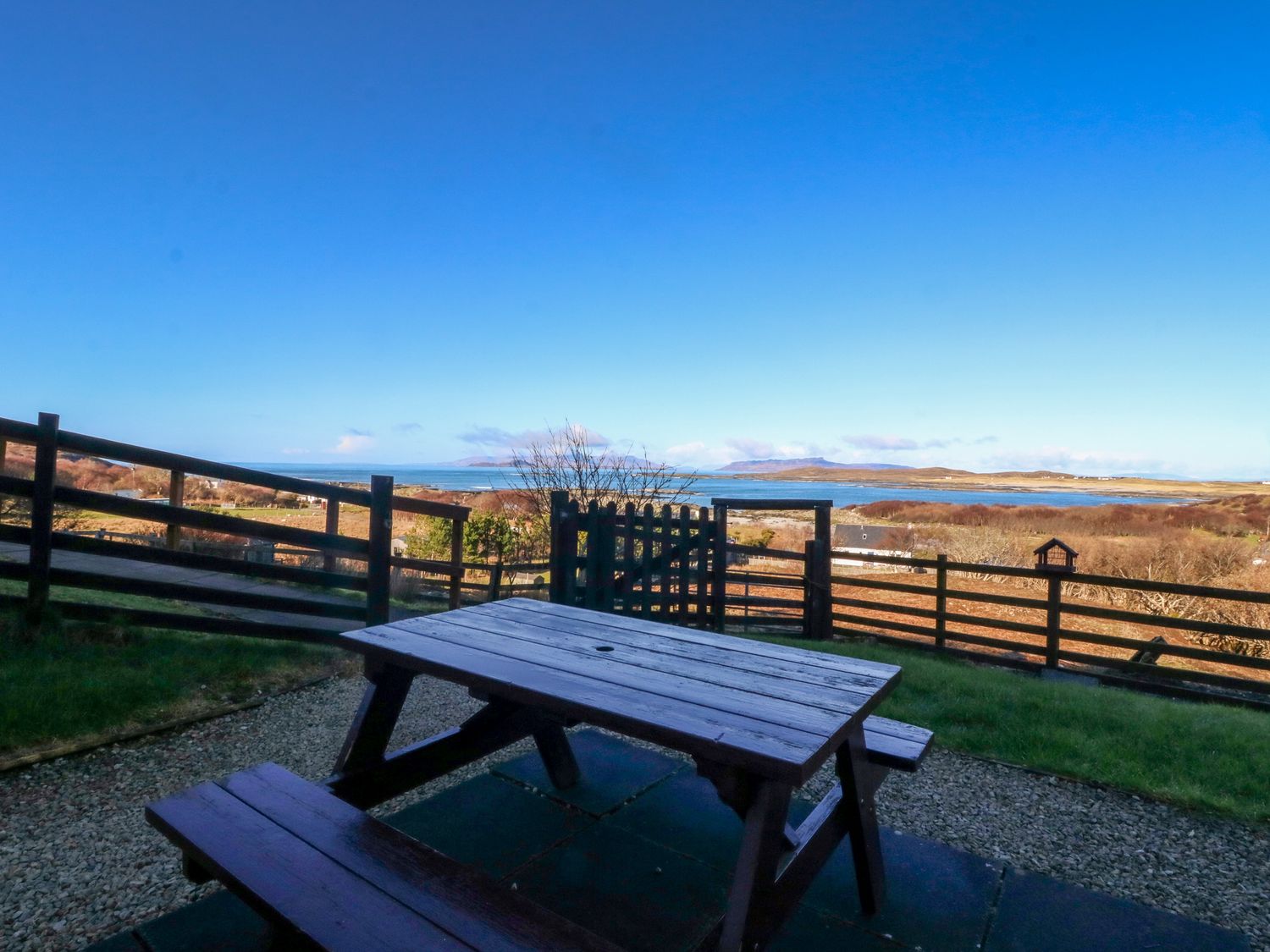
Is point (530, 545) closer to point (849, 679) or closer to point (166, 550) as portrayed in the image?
point (166, 550)

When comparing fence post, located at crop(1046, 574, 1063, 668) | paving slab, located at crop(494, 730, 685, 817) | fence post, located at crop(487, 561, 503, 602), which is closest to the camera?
paving slab, located at crop(494, 730, 685, 817)

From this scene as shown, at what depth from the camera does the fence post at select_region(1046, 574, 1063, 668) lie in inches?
263

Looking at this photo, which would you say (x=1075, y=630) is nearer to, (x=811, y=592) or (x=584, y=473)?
(x=811, y=592)

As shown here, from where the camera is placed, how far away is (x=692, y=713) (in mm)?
1653

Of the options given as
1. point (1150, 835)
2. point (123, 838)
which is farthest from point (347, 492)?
point (1150, 835)

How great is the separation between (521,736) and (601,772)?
2.23 feet

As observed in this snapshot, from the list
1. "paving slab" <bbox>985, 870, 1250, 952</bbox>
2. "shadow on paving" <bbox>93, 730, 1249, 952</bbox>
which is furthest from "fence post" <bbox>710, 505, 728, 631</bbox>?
"paving slab" <bbox>985, 870, 1250, 952</bbox>

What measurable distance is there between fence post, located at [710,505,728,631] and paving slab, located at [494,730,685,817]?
293 centimetres

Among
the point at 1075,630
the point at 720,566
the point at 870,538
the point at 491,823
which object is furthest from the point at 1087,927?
the point at 870,538

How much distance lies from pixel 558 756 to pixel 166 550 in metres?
3.09

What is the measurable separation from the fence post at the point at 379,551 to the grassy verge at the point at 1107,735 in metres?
3.45

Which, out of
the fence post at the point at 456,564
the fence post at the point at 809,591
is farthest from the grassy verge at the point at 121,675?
the fence post at the point at 809,591

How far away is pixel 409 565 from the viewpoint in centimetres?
557

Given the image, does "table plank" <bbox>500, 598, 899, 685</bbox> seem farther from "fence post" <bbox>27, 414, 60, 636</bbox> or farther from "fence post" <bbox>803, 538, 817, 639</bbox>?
"fence post" <bbox>803, 538, 817, 639</bbox>
